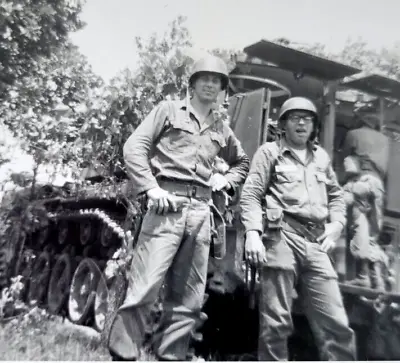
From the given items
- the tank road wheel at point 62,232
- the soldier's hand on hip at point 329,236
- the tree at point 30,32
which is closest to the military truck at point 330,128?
the soldier's hand on hip at point 329,236

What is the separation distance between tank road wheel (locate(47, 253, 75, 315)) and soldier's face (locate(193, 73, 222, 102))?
3.80 metres

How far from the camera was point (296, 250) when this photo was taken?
299cm

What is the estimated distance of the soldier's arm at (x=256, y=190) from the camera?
119 inches

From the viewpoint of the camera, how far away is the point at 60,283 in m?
6.45

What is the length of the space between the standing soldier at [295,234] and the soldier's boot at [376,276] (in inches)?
31.4

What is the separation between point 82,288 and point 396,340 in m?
3.67

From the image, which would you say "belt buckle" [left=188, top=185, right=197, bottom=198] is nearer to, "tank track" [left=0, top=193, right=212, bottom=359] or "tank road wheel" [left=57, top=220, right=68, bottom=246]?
"tank track" [left=0, top=193, right=212, bottom=359]

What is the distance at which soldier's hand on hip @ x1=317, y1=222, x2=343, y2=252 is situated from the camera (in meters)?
3.03

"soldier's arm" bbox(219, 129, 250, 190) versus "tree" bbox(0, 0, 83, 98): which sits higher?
"tree" bbox(0, 0, 83, 98)

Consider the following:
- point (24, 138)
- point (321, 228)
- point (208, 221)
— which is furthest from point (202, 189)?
point (24, 138)

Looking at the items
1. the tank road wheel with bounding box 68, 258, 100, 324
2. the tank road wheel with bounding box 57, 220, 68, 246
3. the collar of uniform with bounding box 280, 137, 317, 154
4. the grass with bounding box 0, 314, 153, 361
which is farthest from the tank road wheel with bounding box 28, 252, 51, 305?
the collar of uniform with bounding box 280, 137, 317, 154

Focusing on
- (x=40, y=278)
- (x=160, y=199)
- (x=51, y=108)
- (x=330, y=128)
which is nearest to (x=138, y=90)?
(x=51, y=108)

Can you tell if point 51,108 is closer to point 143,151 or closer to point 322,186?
point 143,151

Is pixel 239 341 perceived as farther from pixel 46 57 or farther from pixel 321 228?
pixel 46 57
